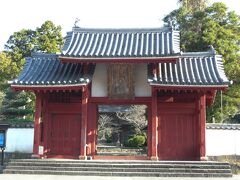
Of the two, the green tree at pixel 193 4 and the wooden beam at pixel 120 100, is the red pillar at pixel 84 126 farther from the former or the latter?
the green tree at pixel 193 4

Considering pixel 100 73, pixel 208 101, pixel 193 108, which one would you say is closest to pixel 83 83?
pixel 100 73

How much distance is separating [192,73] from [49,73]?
7.19 metres

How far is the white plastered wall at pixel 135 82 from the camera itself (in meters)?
18.4

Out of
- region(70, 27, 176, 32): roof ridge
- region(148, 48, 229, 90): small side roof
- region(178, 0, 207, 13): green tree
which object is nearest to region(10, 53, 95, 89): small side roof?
region(70, 27, 176, 32): roof ridge

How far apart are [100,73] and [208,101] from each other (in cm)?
634

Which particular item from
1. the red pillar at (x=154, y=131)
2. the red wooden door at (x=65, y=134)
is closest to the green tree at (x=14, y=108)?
the red wooden door at (x=65, y=134)

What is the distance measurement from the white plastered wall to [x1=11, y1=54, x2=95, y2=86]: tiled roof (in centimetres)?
45

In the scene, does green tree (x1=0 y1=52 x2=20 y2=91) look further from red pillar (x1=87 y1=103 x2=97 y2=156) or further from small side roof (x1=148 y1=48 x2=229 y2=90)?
small side roof (x1=148 y1=48 x2=229 y2=90)

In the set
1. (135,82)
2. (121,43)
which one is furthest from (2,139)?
(121,43)

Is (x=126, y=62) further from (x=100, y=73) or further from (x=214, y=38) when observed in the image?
(x=214, y=38)

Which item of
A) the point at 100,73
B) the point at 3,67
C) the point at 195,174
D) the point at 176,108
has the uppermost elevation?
the point at 3,67

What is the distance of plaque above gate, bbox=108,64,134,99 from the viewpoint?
59.9 feet

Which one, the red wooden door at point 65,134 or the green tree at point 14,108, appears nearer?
the red wooden door at point 65,134

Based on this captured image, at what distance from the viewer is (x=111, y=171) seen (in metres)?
15.9
